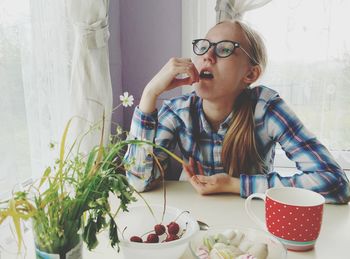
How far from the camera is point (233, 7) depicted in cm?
177

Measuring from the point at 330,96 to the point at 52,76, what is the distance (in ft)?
4.74

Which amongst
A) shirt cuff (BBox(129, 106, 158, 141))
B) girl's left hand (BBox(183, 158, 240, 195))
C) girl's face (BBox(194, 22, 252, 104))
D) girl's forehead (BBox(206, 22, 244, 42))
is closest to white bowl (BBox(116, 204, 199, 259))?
girl's left hand (BBox(183, 158, 240, 195))

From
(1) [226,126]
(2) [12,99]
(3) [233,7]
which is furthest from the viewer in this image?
(3) [233,7]

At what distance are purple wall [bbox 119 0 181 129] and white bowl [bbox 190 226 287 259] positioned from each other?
136 cm

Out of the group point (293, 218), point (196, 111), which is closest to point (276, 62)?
point (196, 111)

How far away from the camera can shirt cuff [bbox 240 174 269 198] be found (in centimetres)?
109

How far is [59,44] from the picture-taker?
1.25 m

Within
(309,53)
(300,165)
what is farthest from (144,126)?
(309,53)

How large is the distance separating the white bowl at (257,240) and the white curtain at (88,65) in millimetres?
685

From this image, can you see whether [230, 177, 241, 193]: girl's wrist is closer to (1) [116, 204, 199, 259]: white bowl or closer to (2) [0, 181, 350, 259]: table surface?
(2) [0, 181, 350, 259]: table surface

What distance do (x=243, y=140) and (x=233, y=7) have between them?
0.82 m

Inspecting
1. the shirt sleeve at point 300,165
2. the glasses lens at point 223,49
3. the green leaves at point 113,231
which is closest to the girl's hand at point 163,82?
the glasses lens at point 223,49

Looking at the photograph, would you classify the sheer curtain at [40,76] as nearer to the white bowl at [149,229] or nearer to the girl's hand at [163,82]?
the girl's hand at [163,82]

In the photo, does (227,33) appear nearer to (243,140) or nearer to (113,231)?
(243,140)
